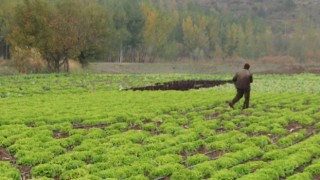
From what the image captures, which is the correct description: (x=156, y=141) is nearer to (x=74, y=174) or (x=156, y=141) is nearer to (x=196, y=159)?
(x=196, y=159)

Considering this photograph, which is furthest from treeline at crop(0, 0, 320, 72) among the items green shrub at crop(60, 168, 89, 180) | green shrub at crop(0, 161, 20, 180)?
green shrub at crop(60, 168, 89, 180)

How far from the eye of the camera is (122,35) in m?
95.1

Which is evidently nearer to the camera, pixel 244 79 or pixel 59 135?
pixel 59 135

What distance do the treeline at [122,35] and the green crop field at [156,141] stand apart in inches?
1216

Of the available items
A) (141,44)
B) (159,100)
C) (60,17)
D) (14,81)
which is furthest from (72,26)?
(141,44)

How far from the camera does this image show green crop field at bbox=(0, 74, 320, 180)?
36.3 feet

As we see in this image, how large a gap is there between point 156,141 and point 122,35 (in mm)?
82267

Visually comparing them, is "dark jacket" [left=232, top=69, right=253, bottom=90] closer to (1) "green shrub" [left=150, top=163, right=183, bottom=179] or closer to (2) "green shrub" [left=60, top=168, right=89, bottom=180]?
(1) "green shrub" [left=150, top=163, right=183, bottom=179]

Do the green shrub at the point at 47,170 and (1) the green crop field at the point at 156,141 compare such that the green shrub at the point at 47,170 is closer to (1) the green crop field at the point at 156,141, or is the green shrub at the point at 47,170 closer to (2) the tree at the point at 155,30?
(1) the green crop field at the point at 156,141

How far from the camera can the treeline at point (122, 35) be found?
53375 millimetres

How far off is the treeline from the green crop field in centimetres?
3089

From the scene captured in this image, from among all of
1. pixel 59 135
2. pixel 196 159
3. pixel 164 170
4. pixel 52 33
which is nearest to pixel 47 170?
pixel 164 170

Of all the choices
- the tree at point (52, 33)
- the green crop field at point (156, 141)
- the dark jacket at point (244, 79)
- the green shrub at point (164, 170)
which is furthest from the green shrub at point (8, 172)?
the tree at point (52, 33)

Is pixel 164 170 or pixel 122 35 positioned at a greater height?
pixel 122 35
